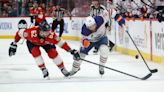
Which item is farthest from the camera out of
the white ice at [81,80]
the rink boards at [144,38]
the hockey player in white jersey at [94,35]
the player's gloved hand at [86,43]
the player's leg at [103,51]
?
the rink boards at [144,38]

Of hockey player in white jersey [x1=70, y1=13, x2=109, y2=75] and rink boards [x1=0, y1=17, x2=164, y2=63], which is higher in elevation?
hockey player in white jersey [x1=70, y1=13, x2=109, y2=75]

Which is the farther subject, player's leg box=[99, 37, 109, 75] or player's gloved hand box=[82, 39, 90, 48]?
player's leg box=[99, 37, 109, 75]

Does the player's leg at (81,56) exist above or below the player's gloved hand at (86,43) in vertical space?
below

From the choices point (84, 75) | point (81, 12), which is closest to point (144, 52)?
point (84, 75)

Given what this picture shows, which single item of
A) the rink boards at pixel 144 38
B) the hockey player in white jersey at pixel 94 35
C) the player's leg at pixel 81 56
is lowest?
the rink boards at pixel 144 38

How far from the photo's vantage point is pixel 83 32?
846 cm

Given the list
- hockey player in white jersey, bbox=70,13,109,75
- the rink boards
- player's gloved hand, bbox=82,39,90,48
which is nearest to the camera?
player's gloved hand, bbox=82,39,90,48

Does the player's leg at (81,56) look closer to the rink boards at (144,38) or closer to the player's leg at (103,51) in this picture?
the player's leg at (103,51)

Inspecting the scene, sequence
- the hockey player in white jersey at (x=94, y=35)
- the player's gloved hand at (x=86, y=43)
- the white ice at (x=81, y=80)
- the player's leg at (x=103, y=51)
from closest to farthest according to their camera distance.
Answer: the white ice at (x=81, y=80), the player's gloved hand at (x=86, y=43), the hockey player in white jersey at (x=94, y=35), the player's leg at (x=103, y=51)

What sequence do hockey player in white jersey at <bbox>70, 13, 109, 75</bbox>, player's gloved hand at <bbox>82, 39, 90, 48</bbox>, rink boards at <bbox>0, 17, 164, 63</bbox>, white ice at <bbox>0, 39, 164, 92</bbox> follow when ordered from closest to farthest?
1. white ice at <bbox>0, 39, 164, 92</bbox>
2. player's gloved hand at <bbox>82, 39, 90, 48</bbox>
3. hockey player in white jersey at <bbox>70, 13, 109, 75</bbox>
4. rink boards at <bbox>0, 17, 164, 63</bbox>

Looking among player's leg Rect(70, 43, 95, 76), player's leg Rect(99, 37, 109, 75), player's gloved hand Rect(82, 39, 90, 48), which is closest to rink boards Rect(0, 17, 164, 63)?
player's leg Rect(99, 37, 109, 75)

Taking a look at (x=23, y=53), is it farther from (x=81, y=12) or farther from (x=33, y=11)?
(x=81, y=12)

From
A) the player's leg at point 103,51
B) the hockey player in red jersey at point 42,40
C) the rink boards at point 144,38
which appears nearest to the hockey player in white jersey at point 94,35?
the player's leg at point 103,51

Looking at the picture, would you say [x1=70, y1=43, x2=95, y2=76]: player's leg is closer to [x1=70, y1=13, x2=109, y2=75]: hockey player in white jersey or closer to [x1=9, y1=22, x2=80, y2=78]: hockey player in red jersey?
[x1=70, y1=13, x2=109, y2=75]: hockey player in white jersey
